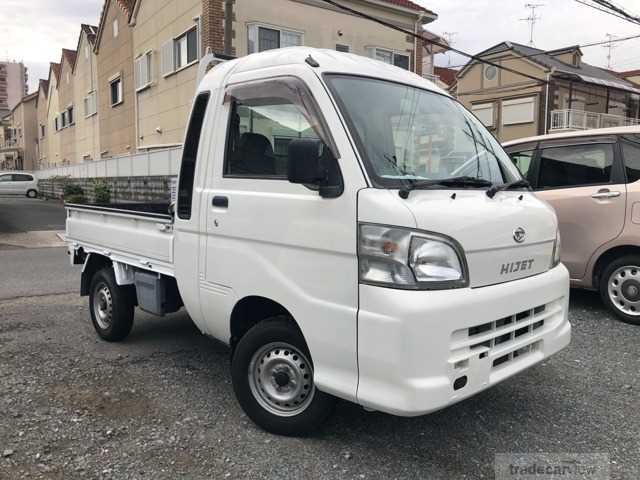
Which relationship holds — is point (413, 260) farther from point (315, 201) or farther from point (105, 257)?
point (105, 257)

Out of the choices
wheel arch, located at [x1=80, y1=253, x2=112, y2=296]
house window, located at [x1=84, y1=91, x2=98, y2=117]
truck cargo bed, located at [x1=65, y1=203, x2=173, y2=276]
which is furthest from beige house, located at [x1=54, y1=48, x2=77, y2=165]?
wheel arch, located at [x1=80, y1=253, x2=112, y2=296]

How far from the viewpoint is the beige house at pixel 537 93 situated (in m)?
30.0

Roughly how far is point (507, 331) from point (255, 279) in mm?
1452

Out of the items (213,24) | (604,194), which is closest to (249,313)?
(604,194)

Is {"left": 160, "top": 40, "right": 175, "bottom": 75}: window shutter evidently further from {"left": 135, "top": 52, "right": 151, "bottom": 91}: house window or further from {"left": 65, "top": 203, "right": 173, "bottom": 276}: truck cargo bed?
{"left": 65, "top": 203, "right": 173, "bottom": 276}: truck cargo bed

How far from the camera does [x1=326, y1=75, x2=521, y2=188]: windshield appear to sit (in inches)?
115

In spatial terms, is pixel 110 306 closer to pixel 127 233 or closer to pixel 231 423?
pixel 127 233

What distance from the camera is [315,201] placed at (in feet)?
9.56

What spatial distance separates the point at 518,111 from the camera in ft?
103

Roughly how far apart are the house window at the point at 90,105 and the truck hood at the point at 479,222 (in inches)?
1132

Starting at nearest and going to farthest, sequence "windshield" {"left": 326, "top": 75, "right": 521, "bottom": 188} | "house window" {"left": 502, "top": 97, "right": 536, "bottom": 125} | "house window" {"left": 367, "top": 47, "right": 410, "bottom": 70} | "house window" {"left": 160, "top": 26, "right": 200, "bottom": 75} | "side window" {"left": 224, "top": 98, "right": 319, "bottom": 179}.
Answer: "windshield" {"left": 326, "top": 75, "right": 521, "bottom": 188}
"side window" {"left": 224, "top": 98, "right": 319, "bottom": 179}
"house window" {"left": 160, "top": 26, "right": 200, "bottom": 75}
"house window" {"left": 367, "top": 47, "right": 410, "bottom": 70}
"house window" {"left": 502, "top": 97, "right": 536, "bottom": 125}

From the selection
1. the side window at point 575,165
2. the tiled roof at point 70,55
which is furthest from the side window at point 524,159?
the tiled roof at point 70,55

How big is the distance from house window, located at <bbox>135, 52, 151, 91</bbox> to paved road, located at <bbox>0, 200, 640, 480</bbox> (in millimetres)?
16732

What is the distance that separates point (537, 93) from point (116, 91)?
2232 centimetres
